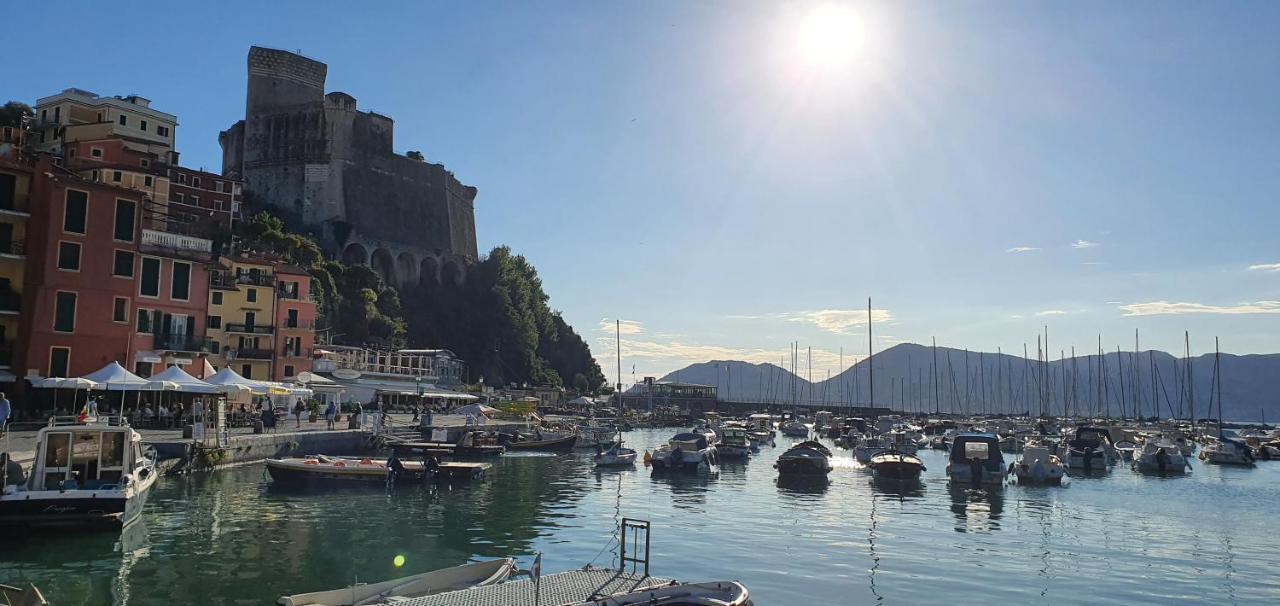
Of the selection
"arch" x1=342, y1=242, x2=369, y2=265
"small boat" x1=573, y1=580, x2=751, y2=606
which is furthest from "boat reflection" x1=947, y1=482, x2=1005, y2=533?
"arch" x1=342, y1=242, x2=369, y2=265

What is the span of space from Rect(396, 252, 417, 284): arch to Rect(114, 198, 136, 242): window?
180 feet

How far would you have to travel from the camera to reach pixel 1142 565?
858 inches

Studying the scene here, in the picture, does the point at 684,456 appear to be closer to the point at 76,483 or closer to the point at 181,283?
the point at 181,283

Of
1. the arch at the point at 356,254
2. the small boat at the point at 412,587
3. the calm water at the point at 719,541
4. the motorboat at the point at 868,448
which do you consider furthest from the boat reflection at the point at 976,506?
the arch at the point at 356,254

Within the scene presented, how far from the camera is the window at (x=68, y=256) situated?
1362 inches

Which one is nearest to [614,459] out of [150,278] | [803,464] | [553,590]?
[803,464]

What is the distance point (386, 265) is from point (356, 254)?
14.4 ft

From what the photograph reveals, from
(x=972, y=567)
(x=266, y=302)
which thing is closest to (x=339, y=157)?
(x=266, y=302)

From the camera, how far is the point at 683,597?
41.3 ft

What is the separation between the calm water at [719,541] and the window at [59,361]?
27.6 ft

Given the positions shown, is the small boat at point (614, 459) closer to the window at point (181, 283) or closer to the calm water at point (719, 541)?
the calm water at point (719, 541)

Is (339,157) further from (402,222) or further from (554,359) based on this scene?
(554,359)

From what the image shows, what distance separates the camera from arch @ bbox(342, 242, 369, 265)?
3383 inches

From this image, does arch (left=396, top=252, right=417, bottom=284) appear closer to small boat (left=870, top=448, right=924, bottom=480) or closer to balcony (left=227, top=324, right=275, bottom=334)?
balcony (left=227, top=324, right=275, bottom=334)
